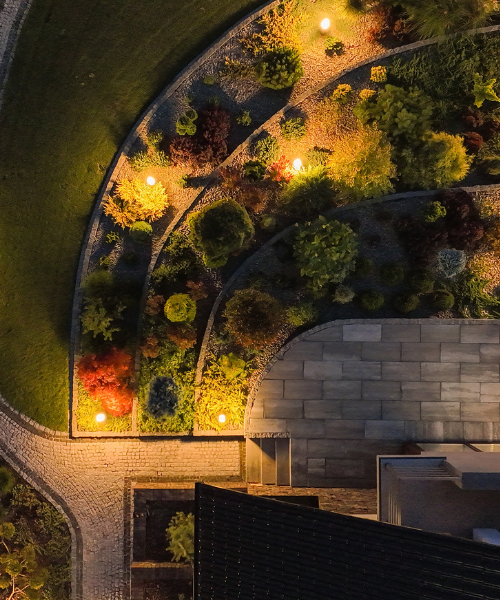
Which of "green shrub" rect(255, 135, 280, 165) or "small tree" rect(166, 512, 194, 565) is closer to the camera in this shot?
"small tree" rect(166, 512, 194, 565)

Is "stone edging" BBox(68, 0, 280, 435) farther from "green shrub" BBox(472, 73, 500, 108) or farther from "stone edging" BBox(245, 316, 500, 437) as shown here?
"green shrub" BBox(472, 73, 500, 108)

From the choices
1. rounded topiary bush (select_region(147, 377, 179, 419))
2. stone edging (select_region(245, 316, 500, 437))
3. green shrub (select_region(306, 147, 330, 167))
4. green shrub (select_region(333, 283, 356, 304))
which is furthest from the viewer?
green shrub (select_region(306, 147, 330, 167))

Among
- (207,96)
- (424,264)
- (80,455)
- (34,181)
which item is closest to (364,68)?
(207,96)

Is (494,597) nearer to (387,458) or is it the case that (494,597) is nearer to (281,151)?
(387,458)

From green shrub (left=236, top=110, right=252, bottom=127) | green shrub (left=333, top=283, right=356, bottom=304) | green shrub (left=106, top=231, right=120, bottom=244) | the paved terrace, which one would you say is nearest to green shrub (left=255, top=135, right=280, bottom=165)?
green shrub (left=236, top=110, right=252, bottom=127)

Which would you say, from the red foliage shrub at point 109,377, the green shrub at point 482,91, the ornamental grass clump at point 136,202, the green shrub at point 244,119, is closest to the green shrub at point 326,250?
the green shrub at point 244,119

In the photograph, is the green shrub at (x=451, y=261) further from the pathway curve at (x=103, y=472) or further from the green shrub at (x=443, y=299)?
the pathway curve at (x=103, y=472)
